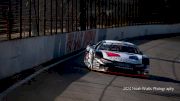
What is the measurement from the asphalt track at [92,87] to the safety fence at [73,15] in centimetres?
227

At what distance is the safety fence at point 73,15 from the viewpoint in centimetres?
1686

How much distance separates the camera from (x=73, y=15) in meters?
30.7

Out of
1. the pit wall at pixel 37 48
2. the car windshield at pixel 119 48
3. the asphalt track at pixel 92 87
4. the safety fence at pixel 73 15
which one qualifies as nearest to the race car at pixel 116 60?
the car windshield at pixel 119 48

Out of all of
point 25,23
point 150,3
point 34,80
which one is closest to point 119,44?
point 25,23

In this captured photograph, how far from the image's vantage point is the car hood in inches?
650

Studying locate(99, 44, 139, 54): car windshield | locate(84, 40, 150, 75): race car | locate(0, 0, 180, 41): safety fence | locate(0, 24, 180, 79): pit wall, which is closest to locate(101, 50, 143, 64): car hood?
locate(84, 40, 150, 75): race car

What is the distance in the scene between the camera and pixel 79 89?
41.9 feet

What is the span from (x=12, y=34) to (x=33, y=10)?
3.92 meters

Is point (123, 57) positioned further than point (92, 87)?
Yes

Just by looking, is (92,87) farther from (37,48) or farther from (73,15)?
(73,15)

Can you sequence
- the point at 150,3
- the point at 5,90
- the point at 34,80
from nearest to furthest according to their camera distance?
1. the point at 5,90
2. the point at 34,80
3. the point at 150,3

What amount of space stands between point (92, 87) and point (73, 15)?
17.7 metres

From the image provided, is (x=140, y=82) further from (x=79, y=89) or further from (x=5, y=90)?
(x=5, y=90)

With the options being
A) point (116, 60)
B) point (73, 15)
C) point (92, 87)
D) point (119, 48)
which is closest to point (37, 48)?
point (119, 48)
